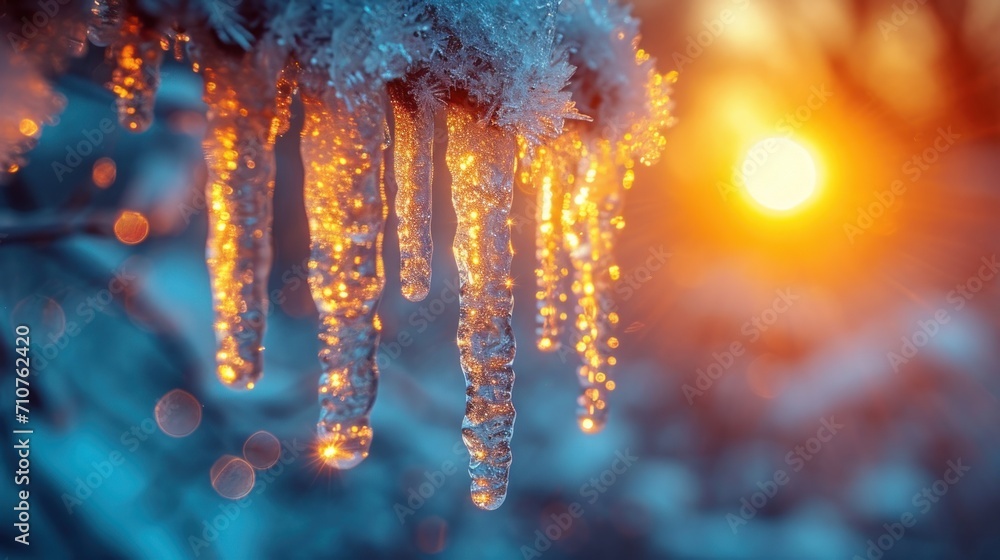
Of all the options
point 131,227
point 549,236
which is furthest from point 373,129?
point 131,227

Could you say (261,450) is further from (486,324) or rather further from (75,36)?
(75,36)

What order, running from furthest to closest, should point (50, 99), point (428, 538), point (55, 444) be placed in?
point (428, 538)
point (55, 444)
point (50, 99)

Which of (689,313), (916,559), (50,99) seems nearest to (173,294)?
(50,99)

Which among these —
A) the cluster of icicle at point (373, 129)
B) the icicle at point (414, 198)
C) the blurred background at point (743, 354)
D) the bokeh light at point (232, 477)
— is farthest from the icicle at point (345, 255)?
the bokeh light at point (232, 477)

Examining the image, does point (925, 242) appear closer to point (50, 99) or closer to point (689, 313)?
point (689, 313)

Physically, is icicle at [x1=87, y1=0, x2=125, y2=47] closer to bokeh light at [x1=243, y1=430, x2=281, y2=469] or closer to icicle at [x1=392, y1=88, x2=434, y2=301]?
icicle at [x1=392, y1=88, x2=434, y2=301]

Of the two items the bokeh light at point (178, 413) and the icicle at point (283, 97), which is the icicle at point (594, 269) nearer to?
the icicle at point (283, 97)

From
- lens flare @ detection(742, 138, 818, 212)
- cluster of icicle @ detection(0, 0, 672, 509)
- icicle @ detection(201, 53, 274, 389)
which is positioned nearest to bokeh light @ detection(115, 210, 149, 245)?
cluster of icicle @ detection(0, 0, 672, 509)
